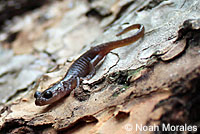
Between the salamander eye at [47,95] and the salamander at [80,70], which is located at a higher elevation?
the salamander eye at [47,95]

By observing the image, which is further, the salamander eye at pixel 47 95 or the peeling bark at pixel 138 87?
the salamander eye at pixel 47 95

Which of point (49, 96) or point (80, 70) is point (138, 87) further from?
point (80, 70)

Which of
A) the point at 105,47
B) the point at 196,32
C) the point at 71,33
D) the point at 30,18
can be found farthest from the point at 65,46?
the point at 196,32

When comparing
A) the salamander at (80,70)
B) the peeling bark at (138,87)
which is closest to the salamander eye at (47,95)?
the salamander at (80,70)

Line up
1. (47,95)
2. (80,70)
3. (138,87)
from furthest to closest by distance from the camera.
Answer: (80,70) < (47,95) < (138,87)

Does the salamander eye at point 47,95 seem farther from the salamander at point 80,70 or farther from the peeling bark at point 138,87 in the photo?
the peeling bark at point 138,87

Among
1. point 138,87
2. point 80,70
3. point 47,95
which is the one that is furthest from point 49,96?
point 138,87

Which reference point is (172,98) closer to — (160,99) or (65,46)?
(160,99)

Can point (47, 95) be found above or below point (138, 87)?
above
